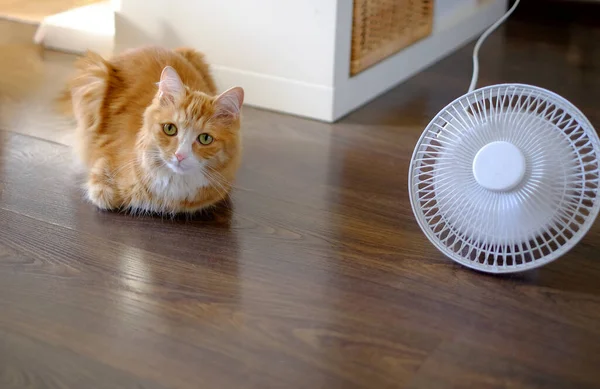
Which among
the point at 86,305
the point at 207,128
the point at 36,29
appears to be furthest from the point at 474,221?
the point at 36,29

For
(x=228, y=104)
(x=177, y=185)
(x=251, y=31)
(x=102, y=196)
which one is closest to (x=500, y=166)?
(x=228, y=104)

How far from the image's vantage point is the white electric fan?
1524mm

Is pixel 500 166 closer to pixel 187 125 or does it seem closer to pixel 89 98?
pixel 187 125

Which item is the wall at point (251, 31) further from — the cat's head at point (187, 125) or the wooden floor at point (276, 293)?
the cat's head at point (187, 125)

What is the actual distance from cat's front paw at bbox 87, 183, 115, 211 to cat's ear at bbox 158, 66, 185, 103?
0.27 meters

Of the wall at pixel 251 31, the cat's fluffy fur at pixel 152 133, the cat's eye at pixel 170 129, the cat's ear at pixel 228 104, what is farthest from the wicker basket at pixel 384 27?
the cat's eye at pixel 170 129

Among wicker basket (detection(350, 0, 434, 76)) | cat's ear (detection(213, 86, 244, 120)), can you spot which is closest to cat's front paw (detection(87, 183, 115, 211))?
cat's ear (detection(213, 86, 244, 120))

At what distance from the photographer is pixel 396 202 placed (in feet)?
6.50

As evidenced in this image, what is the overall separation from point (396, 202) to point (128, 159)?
671 millimetres

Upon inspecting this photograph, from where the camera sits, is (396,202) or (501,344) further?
(396,202)

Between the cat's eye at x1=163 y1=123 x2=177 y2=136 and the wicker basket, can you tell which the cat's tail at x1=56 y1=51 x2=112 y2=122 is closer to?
the cat's eye at x1=163 y1=123 x2=177 y2=136

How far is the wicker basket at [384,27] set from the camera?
252 centimetres

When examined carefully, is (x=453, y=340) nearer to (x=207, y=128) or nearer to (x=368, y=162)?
(x=207, y=128)

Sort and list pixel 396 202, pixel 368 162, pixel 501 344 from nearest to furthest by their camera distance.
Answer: pixel 501 344 < pixel 396 202 < pixel 368 162
